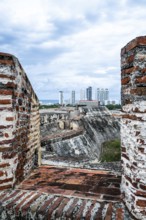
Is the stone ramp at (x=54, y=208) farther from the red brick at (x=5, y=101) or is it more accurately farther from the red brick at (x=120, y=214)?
the red brick at (x=5, y=101)

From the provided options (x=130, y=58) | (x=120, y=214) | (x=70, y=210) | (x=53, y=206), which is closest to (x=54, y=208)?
(x=53, y=206)

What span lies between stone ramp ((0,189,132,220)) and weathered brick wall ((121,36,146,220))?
223mm

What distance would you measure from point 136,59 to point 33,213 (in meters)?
2.18

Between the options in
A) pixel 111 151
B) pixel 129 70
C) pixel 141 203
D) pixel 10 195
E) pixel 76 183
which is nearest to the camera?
pixel 141 203

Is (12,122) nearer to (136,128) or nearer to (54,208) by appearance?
(54,208)

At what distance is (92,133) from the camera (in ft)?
57.1

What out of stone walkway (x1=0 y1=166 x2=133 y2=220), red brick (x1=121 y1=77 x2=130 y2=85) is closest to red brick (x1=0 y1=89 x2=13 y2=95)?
stone walkway (x1=0 y1=166 x2=133 y2=220)

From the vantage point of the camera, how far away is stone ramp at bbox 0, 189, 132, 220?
2850mm

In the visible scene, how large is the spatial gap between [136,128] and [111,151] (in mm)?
15416

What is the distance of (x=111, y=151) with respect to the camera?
17.8 m

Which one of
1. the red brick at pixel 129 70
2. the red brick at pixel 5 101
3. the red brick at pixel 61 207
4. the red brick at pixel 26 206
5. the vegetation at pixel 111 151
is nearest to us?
the red brick at pixel 129 70

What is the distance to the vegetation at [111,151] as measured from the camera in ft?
55.9

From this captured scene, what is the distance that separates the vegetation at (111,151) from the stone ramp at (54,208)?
44.4ft

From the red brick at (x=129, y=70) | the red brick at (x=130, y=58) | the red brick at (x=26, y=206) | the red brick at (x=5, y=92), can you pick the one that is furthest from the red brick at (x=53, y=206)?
the red brick at (x=130, y=58)
